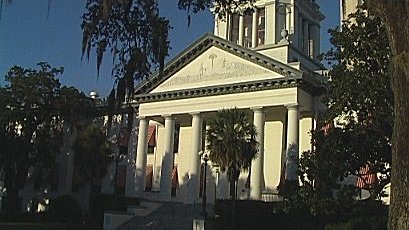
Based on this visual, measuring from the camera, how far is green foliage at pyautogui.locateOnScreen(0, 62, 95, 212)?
44.9 m

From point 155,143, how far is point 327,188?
95.5 feet

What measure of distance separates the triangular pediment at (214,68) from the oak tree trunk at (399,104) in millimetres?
30953

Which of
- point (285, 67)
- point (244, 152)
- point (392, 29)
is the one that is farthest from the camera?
point (285, 67)

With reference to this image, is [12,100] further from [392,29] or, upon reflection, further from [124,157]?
[392,29]

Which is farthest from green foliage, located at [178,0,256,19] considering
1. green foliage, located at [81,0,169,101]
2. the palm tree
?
the palm tree

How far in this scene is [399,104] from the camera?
8203 mm

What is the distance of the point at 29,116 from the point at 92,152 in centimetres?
593

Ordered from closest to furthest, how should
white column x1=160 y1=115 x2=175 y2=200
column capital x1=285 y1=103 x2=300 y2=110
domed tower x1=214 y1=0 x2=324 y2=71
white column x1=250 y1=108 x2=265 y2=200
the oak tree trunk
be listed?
the oak tree trunk < white column x1=250 y1=108 x2=265 y2=200 < column capital x1=285 y1=103 x2=300 y2=110 < white column x1=160 y1=115 x2=175 y2=200 < domed tower x1=214 y1=0 x2=324 y2=71

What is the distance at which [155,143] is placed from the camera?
162 ft

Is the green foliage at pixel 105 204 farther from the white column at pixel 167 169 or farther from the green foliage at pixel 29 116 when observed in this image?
the green foliage at pixel 29 116

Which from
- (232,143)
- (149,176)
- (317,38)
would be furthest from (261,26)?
(232,143)

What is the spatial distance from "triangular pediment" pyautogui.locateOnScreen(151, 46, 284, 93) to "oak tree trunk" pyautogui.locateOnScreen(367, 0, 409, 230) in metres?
31.8

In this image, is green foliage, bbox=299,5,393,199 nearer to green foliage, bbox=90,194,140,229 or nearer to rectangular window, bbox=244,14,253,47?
green foliage, bbox=90,194,140,229

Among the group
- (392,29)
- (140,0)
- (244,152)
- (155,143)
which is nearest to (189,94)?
(155,143)
